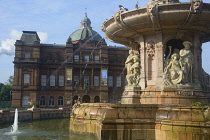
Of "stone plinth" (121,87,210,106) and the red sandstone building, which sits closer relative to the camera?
"stone plinth" (121,87,210,106)

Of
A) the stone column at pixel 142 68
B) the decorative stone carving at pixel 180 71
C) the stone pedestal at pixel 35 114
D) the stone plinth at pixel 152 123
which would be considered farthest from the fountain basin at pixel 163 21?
the stone pedestal at pixel 35 114

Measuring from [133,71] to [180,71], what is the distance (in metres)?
2.48

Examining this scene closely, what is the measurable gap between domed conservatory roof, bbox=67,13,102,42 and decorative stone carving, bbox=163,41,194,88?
50.3 metres

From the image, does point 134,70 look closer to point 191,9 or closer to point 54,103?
point 191,9

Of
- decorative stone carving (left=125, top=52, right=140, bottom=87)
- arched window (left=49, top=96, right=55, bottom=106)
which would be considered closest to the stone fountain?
decorative stone carving (left=125, top=52, right=140, bottom=87)

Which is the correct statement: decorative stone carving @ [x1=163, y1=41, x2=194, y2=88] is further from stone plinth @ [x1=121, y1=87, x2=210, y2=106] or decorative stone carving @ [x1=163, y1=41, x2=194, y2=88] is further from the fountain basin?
the fountain basin

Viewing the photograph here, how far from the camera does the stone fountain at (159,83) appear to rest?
981cm

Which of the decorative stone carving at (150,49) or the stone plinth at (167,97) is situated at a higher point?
the decorative stone carving at (150,49)

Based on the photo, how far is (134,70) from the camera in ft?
44.8

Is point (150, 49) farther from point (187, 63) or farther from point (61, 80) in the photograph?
point (61, 80)

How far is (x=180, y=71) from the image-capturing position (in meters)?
12.2

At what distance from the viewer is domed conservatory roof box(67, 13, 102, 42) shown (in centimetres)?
6531

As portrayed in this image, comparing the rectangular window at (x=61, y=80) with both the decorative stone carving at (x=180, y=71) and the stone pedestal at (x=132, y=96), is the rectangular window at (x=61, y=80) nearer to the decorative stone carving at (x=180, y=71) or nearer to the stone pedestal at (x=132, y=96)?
the stone pedestal at (x=132, y=96)

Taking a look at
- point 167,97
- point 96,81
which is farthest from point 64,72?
point 167,97
